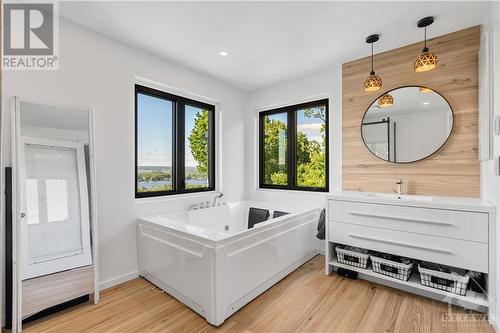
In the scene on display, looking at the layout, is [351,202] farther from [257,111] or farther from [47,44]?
[47,44]

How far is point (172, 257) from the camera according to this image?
248 cm

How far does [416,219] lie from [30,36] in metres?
3.66

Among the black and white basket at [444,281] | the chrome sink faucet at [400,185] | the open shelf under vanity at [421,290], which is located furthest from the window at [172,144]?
the black and white basket at [444,281]

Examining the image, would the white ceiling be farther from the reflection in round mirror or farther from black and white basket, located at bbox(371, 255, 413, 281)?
black and white basket, located at bbox(371, 255, 413, 281)

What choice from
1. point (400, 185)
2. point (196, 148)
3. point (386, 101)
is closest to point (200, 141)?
point (196, 148)

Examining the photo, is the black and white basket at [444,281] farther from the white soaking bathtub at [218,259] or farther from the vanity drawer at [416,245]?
the white soaking bathtub at [218,259]

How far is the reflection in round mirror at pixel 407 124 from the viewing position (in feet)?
8.91

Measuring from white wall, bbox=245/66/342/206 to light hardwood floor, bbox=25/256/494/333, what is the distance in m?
1.34

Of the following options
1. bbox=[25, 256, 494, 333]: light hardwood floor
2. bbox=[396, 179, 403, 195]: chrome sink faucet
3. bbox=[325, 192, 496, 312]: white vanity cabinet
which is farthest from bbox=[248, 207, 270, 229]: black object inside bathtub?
bbox=[396, 179, 403, 195]: chrome sink faucet

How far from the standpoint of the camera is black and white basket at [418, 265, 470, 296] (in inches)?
→ 88.1

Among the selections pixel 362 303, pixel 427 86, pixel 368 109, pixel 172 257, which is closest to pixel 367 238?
pixel 362 303

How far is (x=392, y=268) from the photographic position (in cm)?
257

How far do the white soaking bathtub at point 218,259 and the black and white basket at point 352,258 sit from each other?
0.46 meters

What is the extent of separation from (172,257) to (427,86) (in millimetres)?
3036
